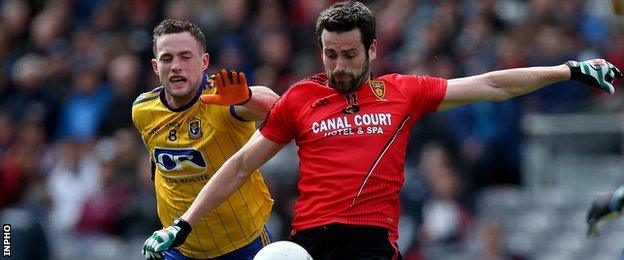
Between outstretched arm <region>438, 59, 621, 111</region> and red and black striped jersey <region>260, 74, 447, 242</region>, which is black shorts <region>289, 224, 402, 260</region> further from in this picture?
outstretched arm <region>438, 59, 621, 111</region>

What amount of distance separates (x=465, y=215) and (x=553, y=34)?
2.14 meters

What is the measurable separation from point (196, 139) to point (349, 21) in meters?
1.48

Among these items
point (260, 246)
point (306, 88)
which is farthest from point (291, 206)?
point (306, 88)

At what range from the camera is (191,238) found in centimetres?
965

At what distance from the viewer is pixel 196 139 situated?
30.6 ft

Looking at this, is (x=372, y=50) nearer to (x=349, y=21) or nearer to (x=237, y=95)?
(x=349, y=21)

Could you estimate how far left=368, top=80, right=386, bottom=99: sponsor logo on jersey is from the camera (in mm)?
8573

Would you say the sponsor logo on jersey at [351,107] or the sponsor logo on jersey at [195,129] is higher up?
the sponsor logo on jersey at [351,107]

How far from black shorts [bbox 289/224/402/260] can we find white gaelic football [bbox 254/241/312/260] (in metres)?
0.39

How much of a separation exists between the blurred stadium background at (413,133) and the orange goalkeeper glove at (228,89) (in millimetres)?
5547

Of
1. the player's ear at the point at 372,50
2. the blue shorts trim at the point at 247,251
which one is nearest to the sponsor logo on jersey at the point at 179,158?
the blue shorts trim at the point at 247,251

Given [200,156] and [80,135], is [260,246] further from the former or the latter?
[80,135]

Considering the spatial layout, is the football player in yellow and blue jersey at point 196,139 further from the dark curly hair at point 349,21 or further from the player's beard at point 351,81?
the dark curly hair at point 349,21

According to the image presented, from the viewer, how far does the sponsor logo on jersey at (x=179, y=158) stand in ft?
30.7
